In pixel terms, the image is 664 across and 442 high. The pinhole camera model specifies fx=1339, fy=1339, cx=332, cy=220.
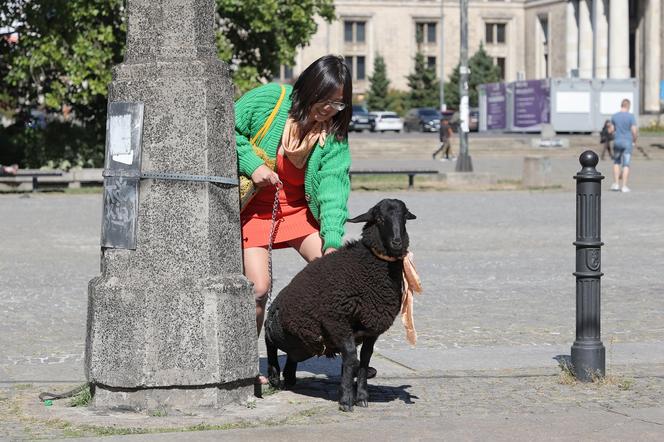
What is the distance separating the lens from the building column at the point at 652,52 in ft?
328

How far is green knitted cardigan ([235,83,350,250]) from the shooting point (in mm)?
6664

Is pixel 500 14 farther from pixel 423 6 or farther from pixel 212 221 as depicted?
pixel 212 221

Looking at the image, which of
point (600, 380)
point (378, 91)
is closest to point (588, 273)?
point (600, 380)

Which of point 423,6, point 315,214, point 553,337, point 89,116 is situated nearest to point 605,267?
point 553,337

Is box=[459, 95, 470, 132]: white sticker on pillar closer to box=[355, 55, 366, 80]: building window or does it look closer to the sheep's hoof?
the sheep's hoof

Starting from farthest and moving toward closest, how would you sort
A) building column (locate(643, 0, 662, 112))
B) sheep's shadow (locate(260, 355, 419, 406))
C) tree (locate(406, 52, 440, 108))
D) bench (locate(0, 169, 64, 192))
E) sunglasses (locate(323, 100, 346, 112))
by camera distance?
1. tree (locate(406, 52, 440, 108))
2. building column (locate(643, 0, 662, 112))
3. bench (locate(0, 169, 64, 192))
4. sheep's shadow (locate(260, 355, 419, 406))
5. sunglasses (locate(323, 100, 346, 112))

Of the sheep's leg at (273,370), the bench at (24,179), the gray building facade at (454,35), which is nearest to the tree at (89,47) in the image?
the bench at (24,179)

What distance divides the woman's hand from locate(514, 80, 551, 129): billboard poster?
5959cm

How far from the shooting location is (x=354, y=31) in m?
120

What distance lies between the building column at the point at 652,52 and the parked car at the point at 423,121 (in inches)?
959

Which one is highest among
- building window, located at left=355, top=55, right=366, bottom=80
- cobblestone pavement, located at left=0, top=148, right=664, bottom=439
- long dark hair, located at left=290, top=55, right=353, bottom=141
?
building window, located at left=355, top=55, right=366, bottom=80

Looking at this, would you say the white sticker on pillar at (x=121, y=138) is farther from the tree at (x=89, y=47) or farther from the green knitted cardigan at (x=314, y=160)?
the tree at (x=89, y=47)

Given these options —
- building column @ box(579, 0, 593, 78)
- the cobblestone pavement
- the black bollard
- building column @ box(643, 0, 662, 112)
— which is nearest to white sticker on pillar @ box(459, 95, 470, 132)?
the cobblestone pavement

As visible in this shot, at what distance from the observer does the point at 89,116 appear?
31.4 metres
